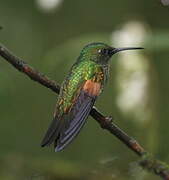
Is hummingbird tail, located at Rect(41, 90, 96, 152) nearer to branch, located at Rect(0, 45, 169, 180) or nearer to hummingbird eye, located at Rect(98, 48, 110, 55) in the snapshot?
branch, located at Rect(0, 45, 169, 180)

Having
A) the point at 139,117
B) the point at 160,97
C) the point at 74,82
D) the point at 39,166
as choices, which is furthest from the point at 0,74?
the point at 74,82

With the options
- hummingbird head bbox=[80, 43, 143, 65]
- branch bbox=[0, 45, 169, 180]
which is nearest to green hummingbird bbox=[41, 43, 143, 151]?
hummingbird head bbox=[80, 43, 143, 65]

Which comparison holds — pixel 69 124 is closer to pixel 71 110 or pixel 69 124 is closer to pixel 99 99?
pixel 71 110

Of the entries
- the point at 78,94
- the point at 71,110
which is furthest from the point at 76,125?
the point at 78,94

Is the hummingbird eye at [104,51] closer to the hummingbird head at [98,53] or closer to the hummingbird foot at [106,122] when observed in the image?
the hummingbird head at [98,53]

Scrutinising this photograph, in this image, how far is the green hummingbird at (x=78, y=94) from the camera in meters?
2.32

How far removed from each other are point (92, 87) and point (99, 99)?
4.09 metres

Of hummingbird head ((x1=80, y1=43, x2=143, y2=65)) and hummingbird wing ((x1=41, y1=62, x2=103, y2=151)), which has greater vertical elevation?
hummingbird head ((x1=80, y1=43, x2=143, y2=65))

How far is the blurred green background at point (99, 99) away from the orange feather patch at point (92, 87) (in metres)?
0.40

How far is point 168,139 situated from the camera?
16.0 feet

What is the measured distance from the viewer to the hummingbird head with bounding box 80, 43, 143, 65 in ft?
9.52

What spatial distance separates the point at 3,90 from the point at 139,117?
1008mm

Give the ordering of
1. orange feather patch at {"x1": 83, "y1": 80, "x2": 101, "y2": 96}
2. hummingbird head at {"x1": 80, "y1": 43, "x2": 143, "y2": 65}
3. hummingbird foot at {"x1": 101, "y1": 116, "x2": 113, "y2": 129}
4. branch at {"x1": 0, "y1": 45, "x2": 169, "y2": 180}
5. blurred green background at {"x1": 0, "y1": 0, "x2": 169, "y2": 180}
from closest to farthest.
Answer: branch at {"x1": 0, "y1": 45, "x2": 169, "y2": 180}, hummingbird foot at {"x1": 101, "y1": 116, "x2": 113, "y2": 129}, orange feather patch at {"x1": 83, "y1": 80, "x2": 101, "y2": 96}, hummingbird head at {"x1": 80, "y1": 43, "x2": 143, "y2": 65}, blurred green background at {"x1": 0, "y1": 0, "x2": 169, "y2": 180}

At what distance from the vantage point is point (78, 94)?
8.80 ft
